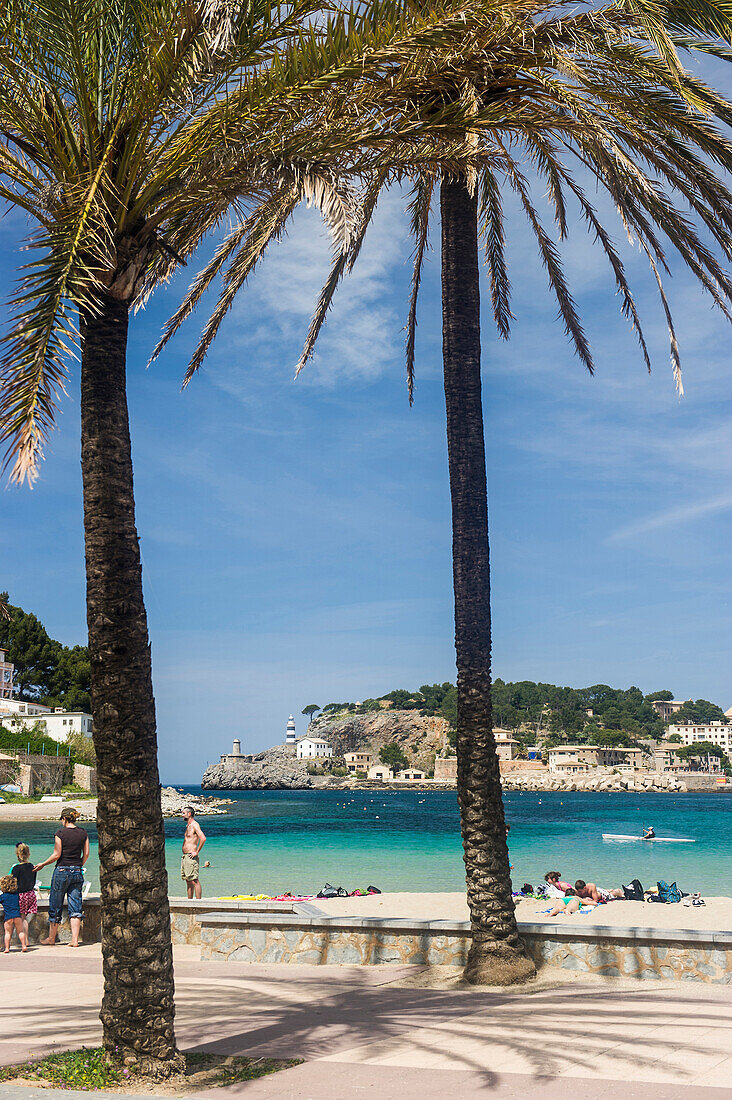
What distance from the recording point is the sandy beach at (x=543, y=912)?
12656 millimetres

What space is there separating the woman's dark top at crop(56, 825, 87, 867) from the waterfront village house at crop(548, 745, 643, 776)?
16773cm

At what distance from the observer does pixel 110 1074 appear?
18.2 ft

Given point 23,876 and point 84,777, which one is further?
point 84,777

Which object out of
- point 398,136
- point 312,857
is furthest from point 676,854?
point 398,136

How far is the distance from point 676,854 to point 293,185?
151ft

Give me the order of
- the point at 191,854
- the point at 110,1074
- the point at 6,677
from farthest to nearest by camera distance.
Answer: the point at 6,677, the point at 191,854, the point at 110,1074

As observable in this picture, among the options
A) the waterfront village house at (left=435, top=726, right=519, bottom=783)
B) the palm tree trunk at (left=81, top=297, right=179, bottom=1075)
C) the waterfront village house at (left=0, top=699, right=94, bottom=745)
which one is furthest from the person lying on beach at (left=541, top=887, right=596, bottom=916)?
the waterfront village house at (left=435, top=726, right=519, bottom=783)

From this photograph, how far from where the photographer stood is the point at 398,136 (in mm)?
7609

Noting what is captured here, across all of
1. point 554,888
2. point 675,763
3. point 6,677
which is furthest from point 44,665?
point 675,763

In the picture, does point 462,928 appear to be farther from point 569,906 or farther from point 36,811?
point 36,811

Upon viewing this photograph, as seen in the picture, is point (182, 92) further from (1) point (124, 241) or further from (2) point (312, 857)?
(2) point (312, 857)

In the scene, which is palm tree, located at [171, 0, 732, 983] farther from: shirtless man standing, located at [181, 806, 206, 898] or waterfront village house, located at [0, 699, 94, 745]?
waterfront village house, located at [0, 699, 94, 745]

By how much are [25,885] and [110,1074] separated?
24.0 feet

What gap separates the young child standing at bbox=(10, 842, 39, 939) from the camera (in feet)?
39.2
